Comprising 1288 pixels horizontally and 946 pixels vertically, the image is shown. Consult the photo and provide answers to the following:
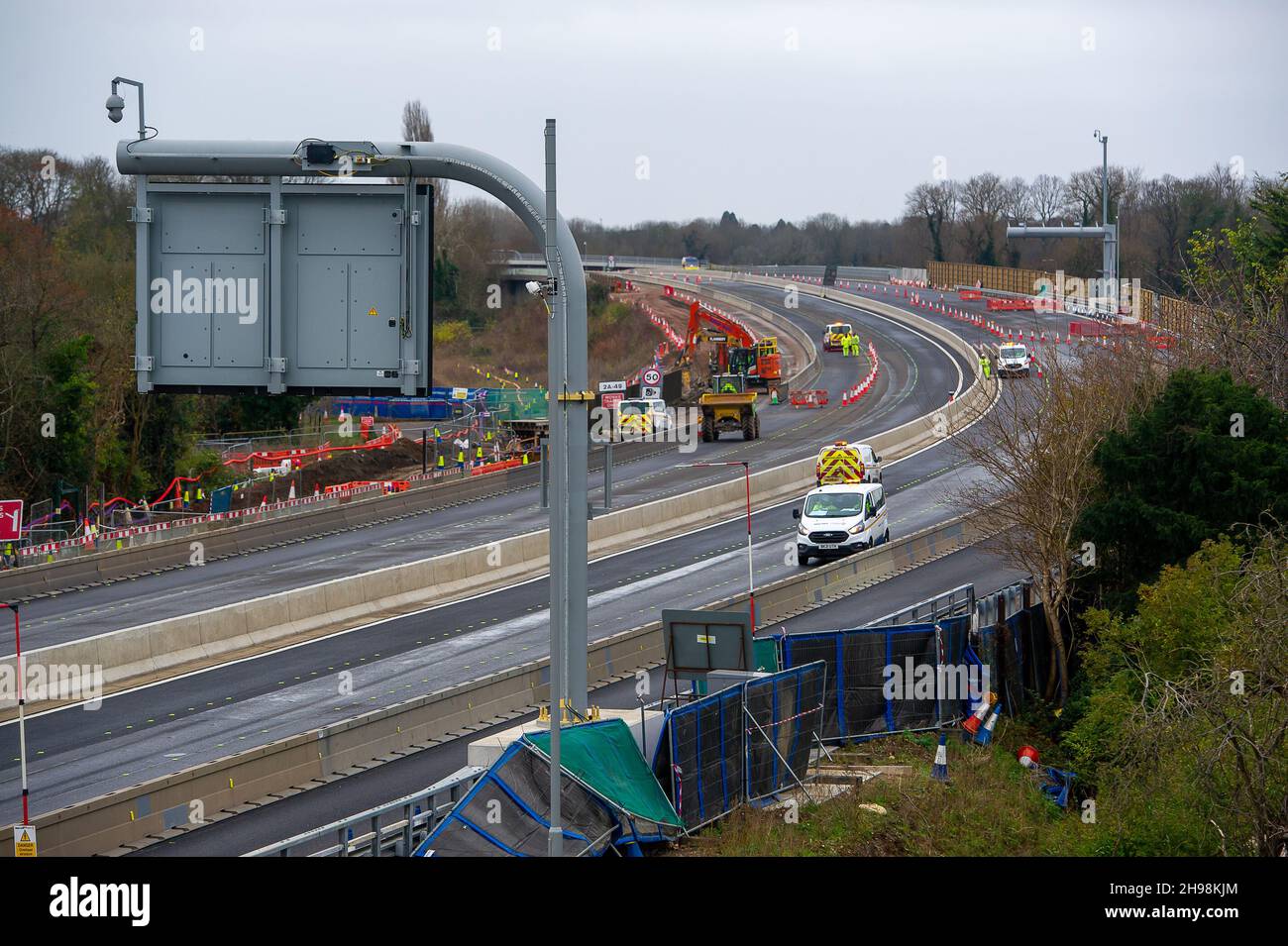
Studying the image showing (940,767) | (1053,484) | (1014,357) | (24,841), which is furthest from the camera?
(1014,357)

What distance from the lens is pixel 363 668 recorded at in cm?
2930

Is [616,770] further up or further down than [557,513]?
further down

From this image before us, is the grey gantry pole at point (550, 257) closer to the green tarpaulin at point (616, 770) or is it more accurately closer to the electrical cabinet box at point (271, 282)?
the electrical cabinet box at point (271, 282)

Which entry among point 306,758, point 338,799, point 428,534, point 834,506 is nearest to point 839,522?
point 834,506

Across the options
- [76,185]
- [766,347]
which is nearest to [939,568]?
[766,347]

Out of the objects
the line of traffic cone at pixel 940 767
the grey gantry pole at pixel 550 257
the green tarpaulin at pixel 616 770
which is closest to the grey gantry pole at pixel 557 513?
the grey gantry pole at pixel 550 257

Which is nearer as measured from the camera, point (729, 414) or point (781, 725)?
point (781, 725)

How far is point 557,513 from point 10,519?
26.0m

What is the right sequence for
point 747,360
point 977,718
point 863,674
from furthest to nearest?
point 747,360, point 977,718, point 863,674

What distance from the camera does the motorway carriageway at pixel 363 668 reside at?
23.1 meters

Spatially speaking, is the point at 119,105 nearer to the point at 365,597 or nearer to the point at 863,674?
the point at 863,674

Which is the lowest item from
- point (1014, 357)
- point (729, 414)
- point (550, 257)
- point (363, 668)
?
point (363, 668)

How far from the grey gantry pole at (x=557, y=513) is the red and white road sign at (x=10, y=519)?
25.1m

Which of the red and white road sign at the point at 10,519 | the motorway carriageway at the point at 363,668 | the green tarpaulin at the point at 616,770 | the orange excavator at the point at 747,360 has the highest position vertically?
the orange excavator at the point at 747,360
